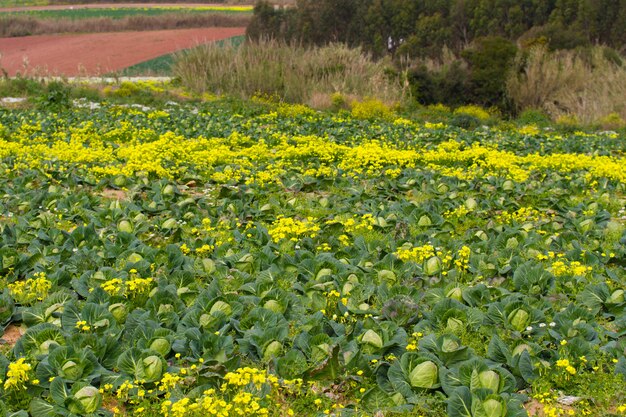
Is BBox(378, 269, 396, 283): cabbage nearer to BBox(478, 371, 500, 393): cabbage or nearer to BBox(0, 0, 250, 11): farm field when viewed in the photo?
BBox(478, 371, 500, 393): cabbage

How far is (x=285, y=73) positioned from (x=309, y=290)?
65.0 feet

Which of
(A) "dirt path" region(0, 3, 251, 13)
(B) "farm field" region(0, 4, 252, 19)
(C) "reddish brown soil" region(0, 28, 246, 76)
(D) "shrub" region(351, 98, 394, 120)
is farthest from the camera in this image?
(A) "dirt path" region(0, 3, 251, 13)

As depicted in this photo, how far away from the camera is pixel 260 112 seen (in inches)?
774

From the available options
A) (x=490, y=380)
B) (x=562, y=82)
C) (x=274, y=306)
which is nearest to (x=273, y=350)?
(x=274, y=306)

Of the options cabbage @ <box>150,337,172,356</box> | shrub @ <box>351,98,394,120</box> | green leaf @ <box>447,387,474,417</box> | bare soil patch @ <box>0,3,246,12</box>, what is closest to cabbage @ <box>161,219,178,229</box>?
cabbage @ <box>150,337,172,356</box>

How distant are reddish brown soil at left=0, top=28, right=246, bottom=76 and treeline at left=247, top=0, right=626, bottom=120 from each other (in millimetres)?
8201

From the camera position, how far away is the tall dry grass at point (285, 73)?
2409 centimetres

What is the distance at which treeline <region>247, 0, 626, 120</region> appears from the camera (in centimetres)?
2634

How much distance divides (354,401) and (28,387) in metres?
2.07

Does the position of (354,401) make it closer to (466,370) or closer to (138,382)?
(466,370)

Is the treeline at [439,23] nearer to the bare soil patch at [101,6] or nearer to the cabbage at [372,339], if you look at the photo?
the cabbage at [372,339]

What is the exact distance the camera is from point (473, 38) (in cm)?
3766

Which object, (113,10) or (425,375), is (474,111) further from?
(113,10)

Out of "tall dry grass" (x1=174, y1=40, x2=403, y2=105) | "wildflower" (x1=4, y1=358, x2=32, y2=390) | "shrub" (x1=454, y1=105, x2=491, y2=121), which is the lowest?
"shrub" (x1=454, y1=105, x2=491, y2=121)
